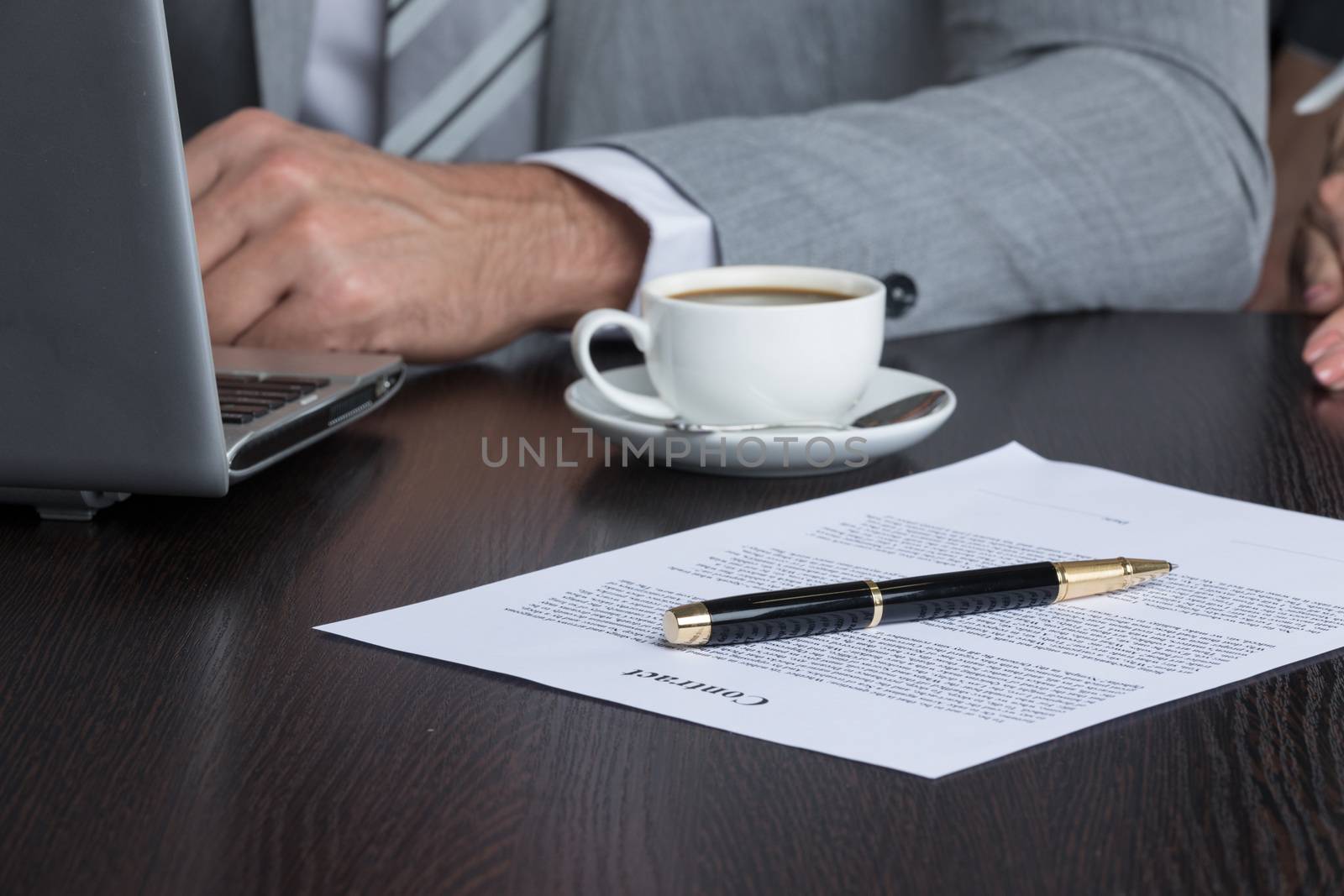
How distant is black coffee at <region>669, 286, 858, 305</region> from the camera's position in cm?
62

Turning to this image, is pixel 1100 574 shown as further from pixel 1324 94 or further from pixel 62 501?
pixel 1324 94

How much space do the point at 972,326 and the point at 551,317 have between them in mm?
289

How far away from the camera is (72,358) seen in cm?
41

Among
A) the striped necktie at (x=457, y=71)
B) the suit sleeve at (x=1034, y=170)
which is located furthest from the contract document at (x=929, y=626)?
the striped necktie at (x=457, y=71)

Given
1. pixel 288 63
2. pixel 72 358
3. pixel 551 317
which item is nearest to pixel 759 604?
pixel 72 358

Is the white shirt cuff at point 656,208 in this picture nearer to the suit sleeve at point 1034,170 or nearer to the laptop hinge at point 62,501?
the suit sleeve at point 1034,170

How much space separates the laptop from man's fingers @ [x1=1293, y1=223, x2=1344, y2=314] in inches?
30.3

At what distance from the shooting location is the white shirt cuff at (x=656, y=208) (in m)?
0.77

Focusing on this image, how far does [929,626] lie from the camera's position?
0.38 metres

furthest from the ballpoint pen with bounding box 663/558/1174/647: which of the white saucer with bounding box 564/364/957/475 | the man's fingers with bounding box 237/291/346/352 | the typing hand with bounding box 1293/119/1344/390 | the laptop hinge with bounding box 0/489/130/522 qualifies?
the typing hand with bounding box 1293/119/1344/390

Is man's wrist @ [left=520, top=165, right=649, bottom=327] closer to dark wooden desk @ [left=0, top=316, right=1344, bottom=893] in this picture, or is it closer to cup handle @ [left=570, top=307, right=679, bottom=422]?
cup handle @ [left=570, top=307, right=679, bottom=422]

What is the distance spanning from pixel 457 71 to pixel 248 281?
526 millimetres

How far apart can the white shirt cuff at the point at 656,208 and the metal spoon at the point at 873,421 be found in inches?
8.4
